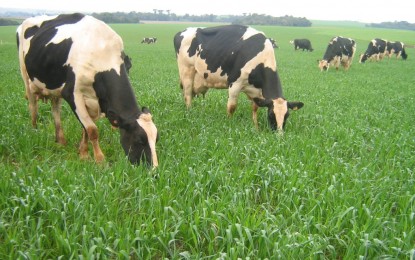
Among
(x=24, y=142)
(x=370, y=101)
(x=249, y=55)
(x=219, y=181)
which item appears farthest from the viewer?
(x=370, y=101)

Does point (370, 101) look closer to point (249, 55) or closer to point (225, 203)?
point (249, 55)

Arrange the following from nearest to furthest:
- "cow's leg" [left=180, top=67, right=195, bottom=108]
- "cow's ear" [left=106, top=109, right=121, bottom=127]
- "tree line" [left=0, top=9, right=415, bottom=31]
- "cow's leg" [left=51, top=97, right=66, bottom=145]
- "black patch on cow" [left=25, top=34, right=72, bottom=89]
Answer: "cow's ear" [left=106, top=109, right=121, bottom=127] → "black patch on cow" [left=25, top=34, right=72, bottom=89] → "cow's leg" [left=51, top=97, right=66, bottom=145] → "cow's leg" [left=180, top=67, right=195, bottom=108] → "tree line" [left=0, top=9, right=415, bottom=31]

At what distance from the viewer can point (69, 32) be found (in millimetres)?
5828

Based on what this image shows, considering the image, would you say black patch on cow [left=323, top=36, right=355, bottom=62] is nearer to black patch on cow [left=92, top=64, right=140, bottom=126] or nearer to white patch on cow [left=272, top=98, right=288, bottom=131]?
white patch on cow [left=272, top=98, right=288, bottom=131]

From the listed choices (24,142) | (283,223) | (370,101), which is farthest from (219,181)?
(370,101)

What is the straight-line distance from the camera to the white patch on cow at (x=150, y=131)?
4785mm

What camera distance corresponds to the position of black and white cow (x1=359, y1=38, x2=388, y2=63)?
1291 inches

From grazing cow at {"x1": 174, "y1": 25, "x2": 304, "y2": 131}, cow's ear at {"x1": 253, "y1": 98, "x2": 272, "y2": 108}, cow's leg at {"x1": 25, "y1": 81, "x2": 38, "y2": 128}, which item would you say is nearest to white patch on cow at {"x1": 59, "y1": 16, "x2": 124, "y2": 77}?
cow's leg at {"x1": 25, "y1": 81, "x2": 38, "y2": 128}

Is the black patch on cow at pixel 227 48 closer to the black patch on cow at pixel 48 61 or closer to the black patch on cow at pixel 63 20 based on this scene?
the black patch on cow at pixel 63 20

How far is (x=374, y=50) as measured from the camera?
110 ft

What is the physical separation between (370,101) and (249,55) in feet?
18.5

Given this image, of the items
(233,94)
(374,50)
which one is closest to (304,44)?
(374,50)

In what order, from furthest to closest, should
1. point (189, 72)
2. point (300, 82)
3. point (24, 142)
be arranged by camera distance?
point (300, 82), point (189, 72), point (24, 142)

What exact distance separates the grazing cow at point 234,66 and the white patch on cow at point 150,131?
115 inches
